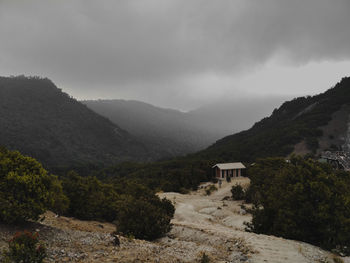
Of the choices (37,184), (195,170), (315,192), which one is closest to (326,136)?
(195,170)

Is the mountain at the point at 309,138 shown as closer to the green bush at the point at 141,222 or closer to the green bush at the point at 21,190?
the green bush at the point at 141,222

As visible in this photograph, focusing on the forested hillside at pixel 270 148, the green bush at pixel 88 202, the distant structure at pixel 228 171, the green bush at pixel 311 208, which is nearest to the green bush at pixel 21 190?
the green bush at pixel 88 202

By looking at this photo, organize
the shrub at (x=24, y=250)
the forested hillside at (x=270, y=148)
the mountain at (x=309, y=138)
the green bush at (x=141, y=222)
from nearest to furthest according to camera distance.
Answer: the shrub at (x=24, y=250)
the green bush at (x=141, y=222)
the forested hillside at (x=270, y=148)
the mountain at (x=309, y=138)

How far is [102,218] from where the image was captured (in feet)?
79.1

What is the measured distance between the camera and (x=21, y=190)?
38.8 ft

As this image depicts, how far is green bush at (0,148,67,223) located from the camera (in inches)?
446

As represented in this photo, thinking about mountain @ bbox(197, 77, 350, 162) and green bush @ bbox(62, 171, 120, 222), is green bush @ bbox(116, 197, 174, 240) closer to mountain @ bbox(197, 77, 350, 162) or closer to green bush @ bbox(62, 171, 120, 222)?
green bush @ bbox(62, 171, 120, 222)

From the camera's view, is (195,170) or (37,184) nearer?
(37,184)

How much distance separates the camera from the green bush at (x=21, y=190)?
1133 cm

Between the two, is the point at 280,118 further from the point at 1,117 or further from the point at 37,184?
the point at 1,117

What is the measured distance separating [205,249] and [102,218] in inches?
583

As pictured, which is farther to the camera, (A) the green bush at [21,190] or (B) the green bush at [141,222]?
(B) the green bush at [141,222]

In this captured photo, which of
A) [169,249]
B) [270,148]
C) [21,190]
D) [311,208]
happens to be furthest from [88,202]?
[270,148]

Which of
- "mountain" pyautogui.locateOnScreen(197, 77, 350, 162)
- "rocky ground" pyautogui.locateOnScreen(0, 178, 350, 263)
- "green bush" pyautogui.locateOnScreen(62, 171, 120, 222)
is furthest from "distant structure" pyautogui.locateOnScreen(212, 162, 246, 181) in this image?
"rocky ground" pyautogui.locateOnScreen(0, 178, 350, 263)
